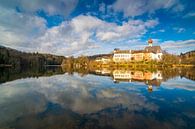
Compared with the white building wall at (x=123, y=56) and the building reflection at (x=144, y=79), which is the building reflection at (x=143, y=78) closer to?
the building reflection at (x=144, y=79)

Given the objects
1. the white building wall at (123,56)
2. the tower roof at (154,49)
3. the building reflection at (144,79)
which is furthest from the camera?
the white building wall at (123,56)

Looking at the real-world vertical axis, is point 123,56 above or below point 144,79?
above

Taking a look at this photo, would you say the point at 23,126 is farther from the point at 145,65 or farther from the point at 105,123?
the point at 145,65

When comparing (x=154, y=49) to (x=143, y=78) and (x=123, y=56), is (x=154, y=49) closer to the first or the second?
(x=123, y=56)

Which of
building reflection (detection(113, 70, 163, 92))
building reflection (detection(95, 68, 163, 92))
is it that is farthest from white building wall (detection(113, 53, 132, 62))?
building reflection (detection(113, 70, 163, 92))

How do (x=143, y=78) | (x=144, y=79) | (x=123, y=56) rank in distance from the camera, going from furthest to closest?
(x=123, y=56), (x=143, y=78), (x=144, y=79)

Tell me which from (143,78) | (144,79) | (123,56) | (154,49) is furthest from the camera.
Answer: (123,56)

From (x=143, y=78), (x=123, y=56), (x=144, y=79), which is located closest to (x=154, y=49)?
(x=123, y=56)

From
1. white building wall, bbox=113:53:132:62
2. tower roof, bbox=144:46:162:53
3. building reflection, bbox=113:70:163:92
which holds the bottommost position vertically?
building reflection, bbox=113:70:163:92

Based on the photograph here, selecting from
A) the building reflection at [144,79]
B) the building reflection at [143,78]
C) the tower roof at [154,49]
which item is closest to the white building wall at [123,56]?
the tower roof at [154,49]

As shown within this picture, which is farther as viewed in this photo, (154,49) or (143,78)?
(154,49)

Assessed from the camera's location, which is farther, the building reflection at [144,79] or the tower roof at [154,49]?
the tower roof at [154,49]

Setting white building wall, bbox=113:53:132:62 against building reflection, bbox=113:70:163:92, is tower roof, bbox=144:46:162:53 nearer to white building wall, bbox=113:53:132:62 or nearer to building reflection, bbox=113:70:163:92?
white building wall, bbox=113:53:132:62

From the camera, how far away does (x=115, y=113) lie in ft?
48.3
